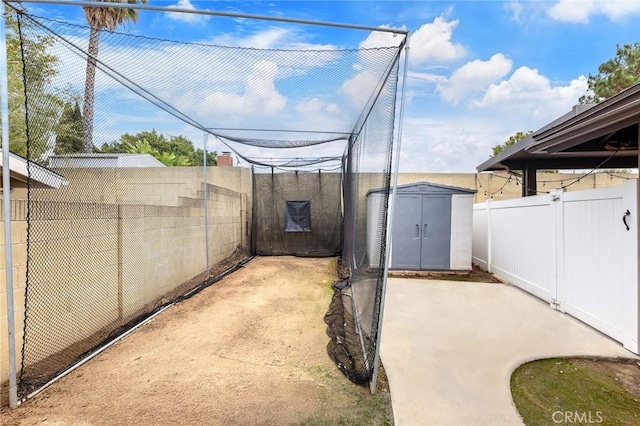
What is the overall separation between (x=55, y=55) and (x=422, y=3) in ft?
12.4

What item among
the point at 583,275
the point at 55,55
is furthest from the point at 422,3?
the point at 55,55

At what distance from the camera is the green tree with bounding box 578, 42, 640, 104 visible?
8617 mm

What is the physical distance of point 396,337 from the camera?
2.78 m

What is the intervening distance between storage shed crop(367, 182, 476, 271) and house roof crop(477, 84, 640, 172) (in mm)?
1228

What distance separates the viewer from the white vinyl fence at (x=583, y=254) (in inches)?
100.0

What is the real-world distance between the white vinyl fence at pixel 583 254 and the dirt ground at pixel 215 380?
90.2 inches

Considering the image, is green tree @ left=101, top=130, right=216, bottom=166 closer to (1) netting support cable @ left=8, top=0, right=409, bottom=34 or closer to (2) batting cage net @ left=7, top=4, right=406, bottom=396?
(2) batting cage net @ left=7, top=4, right=406, bottom=396

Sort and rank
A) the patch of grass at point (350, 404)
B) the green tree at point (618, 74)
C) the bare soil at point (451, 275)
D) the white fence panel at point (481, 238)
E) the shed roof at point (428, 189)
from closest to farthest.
Result: the patch of grass at point (350, 404) < the bare soil at point (451, 275) < the shed roof at point (428, 189) < the white fence panel at point (481, 238) < the green tree at point (618, 74)

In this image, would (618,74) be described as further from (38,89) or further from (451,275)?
(38,89)

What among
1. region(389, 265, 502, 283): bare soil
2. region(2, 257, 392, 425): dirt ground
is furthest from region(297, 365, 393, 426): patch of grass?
region(389, 265, 502, 283): bare soil

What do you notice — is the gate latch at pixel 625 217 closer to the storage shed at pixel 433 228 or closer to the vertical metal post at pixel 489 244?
the storage shed at pixel 433 228

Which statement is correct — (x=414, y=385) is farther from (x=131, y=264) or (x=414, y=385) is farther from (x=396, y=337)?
(x=131, y=264)

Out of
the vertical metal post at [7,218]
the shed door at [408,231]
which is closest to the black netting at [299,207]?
the shed door at [408,231]

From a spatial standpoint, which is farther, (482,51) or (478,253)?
(482,51)
